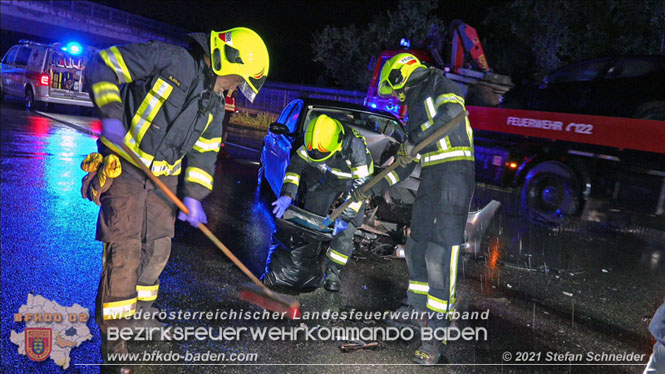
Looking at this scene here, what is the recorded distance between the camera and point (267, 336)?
3.39 metres

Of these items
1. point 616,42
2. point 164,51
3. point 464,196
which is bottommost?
point 464,196

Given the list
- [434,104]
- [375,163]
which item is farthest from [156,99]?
[375,163]

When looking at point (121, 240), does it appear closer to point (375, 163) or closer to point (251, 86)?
point (251, 86)

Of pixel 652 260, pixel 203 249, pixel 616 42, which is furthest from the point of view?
pixel 616 42

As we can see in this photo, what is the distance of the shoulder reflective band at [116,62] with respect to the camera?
2660mm

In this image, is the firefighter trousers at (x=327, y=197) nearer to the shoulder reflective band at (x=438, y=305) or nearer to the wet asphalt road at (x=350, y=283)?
the wet asphalt road at (x=350, y=283)

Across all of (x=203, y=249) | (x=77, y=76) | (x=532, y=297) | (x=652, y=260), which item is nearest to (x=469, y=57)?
(x=652, y=260)

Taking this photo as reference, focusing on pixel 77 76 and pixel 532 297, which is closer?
pixel 532 297

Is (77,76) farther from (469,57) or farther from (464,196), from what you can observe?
(464,196)

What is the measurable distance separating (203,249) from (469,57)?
880 centimetres

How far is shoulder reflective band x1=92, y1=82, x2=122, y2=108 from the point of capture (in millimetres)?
2619

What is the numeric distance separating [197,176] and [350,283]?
2.08m

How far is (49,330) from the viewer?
3.10 meters

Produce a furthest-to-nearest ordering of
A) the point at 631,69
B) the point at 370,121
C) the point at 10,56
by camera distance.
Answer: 1. the point at 10,56
2. the point at 631,69
3. the point at 370,121
